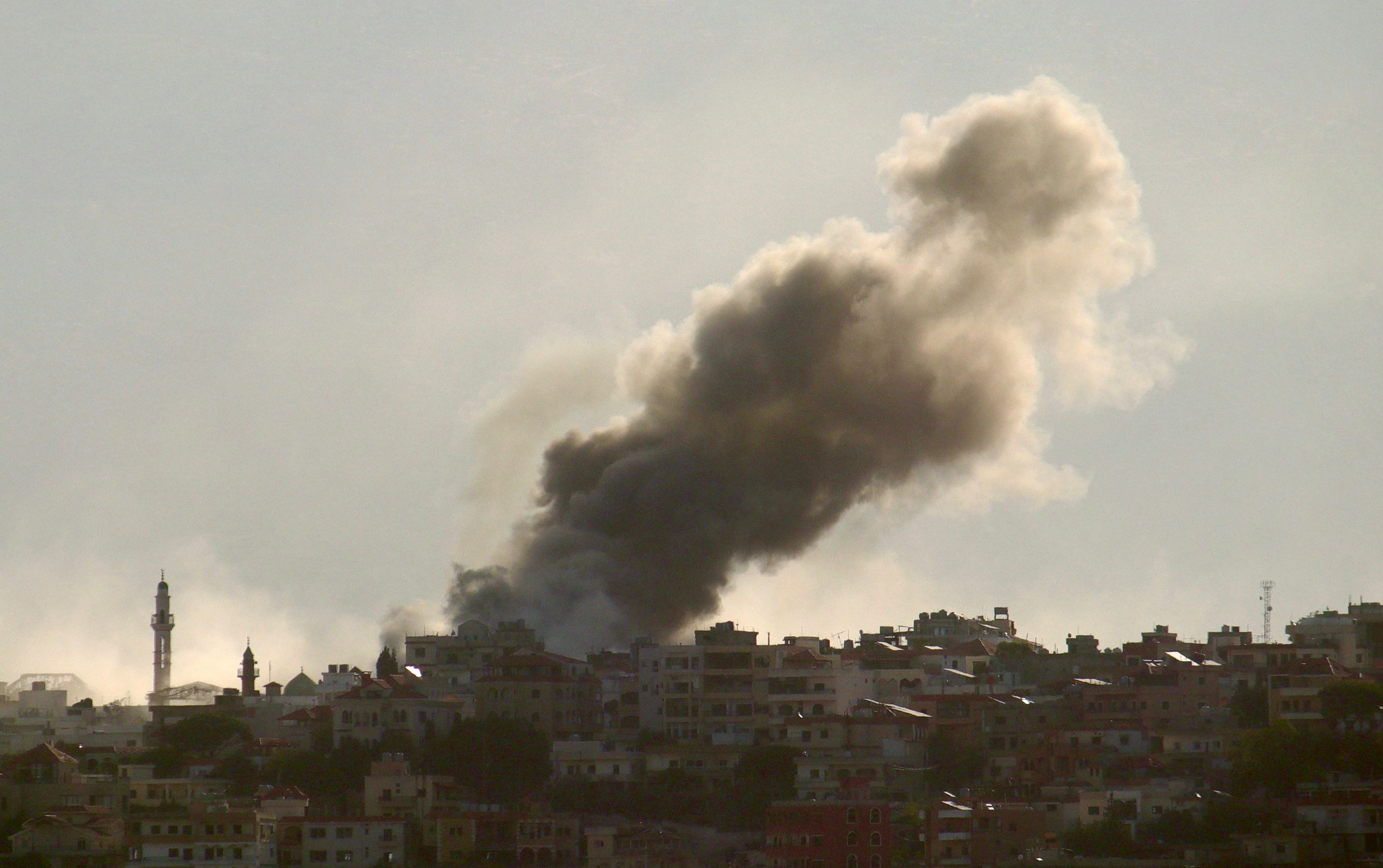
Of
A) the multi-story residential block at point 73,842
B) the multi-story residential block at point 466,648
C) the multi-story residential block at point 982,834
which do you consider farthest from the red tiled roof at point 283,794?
the multi-story residential block at point 982,834

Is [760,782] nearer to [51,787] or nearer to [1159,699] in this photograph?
[1159,699]

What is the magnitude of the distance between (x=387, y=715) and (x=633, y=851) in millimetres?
15572

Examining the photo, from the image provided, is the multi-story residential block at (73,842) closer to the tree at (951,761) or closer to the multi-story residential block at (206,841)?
the multi-story residential block at (206,841)

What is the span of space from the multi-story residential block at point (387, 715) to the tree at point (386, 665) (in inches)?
358

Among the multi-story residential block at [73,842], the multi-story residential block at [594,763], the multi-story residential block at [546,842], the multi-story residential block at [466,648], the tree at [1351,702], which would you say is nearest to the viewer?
the multi-story residential block at [73,842]

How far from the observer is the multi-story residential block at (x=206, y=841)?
9044cm

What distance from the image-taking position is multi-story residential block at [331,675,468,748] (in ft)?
338

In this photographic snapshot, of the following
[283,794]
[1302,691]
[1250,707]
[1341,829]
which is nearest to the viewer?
[1341,829]

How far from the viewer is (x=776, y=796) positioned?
314 feet

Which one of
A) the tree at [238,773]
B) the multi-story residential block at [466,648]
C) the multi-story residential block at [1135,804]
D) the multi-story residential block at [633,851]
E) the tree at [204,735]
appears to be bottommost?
the multi-story residential block at [633,851]

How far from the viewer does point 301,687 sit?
125875 mm

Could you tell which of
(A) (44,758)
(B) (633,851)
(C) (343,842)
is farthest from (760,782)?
(A) (44,758)

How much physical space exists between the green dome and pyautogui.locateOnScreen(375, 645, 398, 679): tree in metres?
6.26

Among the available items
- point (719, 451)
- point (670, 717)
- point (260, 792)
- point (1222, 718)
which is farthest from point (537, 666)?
point (719, 451)
